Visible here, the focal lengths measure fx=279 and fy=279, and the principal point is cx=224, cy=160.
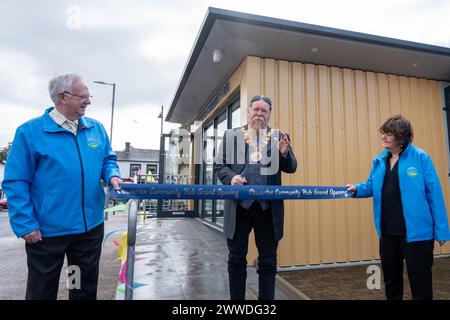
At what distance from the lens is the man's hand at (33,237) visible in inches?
56.5

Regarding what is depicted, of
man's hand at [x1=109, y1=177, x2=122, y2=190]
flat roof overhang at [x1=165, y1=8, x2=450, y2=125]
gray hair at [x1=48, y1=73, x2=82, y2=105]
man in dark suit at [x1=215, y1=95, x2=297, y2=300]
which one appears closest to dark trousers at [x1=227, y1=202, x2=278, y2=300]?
man in dark suit at [x1=215, y1=95, x2=297, y2=300]

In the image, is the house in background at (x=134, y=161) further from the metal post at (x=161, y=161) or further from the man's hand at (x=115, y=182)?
the man's hand at (x=115, y=182)

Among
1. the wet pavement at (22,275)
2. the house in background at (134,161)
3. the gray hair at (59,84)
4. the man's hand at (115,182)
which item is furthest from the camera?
the house in background at (134,161)

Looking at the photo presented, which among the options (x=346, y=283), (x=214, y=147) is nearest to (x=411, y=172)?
(x=346, y=283)

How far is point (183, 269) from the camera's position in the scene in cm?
344

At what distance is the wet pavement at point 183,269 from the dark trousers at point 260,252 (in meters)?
0.77

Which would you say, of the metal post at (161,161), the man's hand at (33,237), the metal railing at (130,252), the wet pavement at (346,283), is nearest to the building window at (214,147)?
the metal post at (161,161)

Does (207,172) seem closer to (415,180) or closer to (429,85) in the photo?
(429,85)

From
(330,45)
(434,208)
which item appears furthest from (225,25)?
(434,208)

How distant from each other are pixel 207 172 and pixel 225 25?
4662 mm

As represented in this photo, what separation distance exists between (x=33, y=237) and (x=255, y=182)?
1386 millimetres

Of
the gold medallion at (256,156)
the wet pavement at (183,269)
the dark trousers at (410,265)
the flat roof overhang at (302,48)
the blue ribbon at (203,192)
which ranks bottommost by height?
the wet pavement at (183,269)

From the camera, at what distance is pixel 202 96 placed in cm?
640
